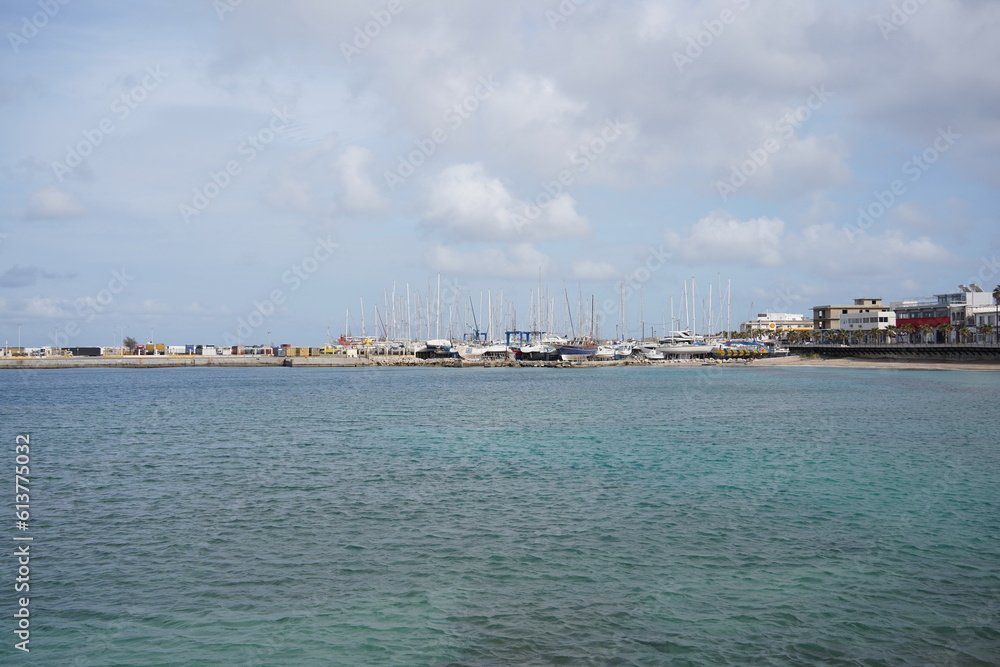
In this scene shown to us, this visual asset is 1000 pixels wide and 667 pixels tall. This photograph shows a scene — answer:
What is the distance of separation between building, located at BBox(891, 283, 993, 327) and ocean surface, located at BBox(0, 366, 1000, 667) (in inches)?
4344

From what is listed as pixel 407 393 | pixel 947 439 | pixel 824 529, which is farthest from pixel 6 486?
pixel 407 393

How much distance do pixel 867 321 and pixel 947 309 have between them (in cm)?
1786

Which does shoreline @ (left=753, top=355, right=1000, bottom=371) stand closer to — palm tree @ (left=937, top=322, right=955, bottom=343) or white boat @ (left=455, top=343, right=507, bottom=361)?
palm tree @ (left=937, top=322, right=955, bottom=343)

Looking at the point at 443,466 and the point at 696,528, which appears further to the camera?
the point at 443,466

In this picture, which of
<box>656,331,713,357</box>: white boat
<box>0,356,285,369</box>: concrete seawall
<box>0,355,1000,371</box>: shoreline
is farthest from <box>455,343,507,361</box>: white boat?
<box>0,356,285,369</box>: concrete seawall

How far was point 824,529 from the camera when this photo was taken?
1680 cm

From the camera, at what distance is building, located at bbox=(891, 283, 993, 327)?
12788 centimetres

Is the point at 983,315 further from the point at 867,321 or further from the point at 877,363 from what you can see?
the point at 867,321

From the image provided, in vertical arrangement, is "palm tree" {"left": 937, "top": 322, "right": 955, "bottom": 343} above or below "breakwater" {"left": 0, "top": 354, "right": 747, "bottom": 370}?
above

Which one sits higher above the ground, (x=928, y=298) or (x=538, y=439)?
(x=928, y=298)

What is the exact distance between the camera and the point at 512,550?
50.0 feet

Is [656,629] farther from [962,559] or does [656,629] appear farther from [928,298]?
[928,298]

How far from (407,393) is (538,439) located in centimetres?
3373

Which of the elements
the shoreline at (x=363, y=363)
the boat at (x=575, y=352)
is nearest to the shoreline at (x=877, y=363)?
the shoreline at (x=363, y=363)
